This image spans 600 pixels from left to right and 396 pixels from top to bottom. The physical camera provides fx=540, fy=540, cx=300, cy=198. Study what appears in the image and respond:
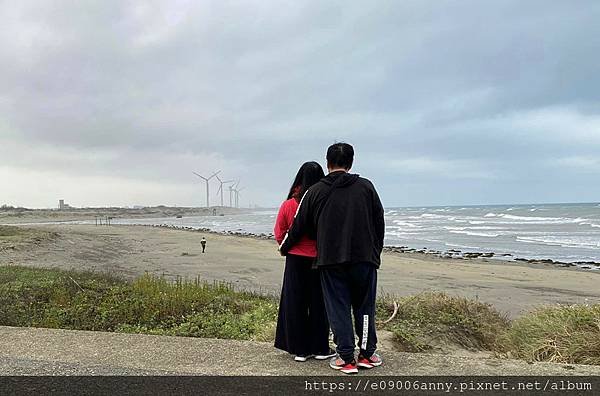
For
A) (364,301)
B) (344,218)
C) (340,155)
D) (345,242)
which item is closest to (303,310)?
(364,301)

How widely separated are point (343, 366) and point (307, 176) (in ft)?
5.07

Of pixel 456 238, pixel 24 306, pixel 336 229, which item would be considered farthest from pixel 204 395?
pixel 456 238

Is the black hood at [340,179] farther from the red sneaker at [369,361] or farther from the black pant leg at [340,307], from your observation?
the red sneaker at [369,361]

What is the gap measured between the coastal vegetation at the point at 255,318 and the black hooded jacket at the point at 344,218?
90.1 inches

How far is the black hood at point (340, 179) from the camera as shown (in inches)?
163

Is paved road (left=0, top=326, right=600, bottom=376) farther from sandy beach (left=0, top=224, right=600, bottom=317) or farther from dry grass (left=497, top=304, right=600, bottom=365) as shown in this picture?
sandy beach (left=0, top=224, right=600, bottom=317)

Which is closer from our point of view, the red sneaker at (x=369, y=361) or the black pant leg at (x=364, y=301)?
the black pant leg at (x=364, y=301)

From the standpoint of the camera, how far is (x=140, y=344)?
5.25 m

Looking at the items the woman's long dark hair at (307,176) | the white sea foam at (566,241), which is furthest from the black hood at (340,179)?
the white sea foam at (566,241)

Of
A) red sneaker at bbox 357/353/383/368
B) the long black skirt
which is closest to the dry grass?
red sneaker at bbox 357/353/383/368

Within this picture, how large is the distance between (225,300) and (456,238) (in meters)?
35.8

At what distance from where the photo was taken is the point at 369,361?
4.37 metres

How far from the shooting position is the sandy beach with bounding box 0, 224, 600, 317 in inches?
640

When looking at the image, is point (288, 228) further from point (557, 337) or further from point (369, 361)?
point (557, 337)
